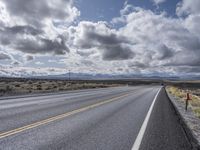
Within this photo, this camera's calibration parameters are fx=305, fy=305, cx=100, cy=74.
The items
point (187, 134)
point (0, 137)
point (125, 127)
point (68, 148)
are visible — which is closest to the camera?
point (68, 148)

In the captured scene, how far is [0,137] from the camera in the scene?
836 centimetres

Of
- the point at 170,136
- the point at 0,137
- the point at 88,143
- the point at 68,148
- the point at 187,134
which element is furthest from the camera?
the point at 187,134

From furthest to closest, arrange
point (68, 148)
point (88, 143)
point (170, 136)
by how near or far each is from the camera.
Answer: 1. point (170, 136)
2. point (88, 143)
3. point (68, 148)

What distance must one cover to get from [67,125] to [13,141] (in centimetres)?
321

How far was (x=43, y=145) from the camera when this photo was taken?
24.5 ft

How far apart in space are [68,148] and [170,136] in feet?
11.9

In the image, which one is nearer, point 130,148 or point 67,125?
point 130,148

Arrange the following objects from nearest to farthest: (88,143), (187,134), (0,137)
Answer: (88,143), (0,137), (187,134)

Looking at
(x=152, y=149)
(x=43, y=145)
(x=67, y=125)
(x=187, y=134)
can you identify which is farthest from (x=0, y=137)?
(x=187, y=134)

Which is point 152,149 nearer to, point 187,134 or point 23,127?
point 187,134

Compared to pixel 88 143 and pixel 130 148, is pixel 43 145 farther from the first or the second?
pixel 130 148

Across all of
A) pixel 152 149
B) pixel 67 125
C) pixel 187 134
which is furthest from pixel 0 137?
pixel 187 134

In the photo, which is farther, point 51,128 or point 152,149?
point 51,128

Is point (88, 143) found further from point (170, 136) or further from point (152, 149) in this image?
point (170, 136)
